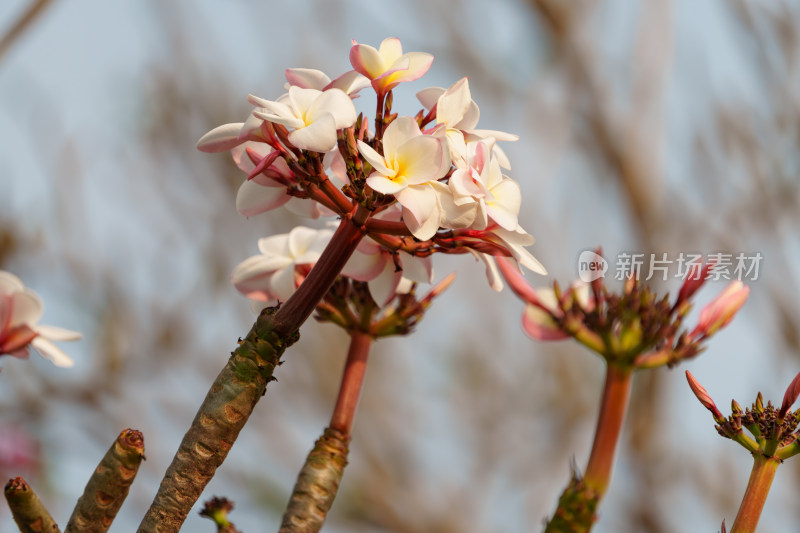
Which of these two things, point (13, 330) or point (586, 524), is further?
point (13, 330)

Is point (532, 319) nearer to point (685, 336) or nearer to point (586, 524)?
point (685, 336)

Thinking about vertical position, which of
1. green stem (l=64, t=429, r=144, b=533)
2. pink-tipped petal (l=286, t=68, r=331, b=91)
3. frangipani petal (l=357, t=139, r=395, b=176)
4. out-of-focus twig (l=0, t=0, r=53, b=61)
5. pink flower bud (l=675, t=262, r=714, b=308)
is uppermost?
out-of-focus twig (l=0, t=0, r=53, b=61)

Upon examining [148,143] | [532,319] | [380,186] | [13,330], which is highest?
[148,143]

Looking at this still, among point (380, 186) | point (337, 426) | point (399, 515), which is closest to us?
point (380, 186)

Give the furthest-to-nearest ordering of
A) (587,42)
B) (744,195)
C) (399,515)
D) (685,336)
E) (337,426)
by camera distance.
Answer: (399,515), (587,42), (744,195), (685,336), (337,426)

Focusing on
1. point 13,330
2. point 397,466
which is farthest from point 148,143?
point 13,330

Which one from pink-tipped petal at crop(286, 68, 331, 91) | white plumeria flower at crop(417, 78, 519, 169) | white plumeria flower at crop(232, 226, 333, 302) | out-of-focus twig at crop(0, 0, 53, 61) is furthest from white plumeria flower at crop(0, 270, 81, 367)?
out-of-focus twig at crop(0, 0, 53, 61)

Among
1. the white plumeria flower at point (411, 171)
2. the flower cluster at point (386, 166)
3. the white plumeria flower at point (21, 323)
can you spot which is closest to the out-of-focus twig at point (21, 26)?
the white plumeria flower at point (21, 323)

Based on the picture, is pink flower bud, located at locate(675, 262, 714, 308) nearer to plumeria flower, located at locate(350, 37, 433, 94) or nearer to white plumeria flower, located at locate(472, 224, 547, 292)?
white plumeria flower, located at locate(472, 224, 547, 292)
